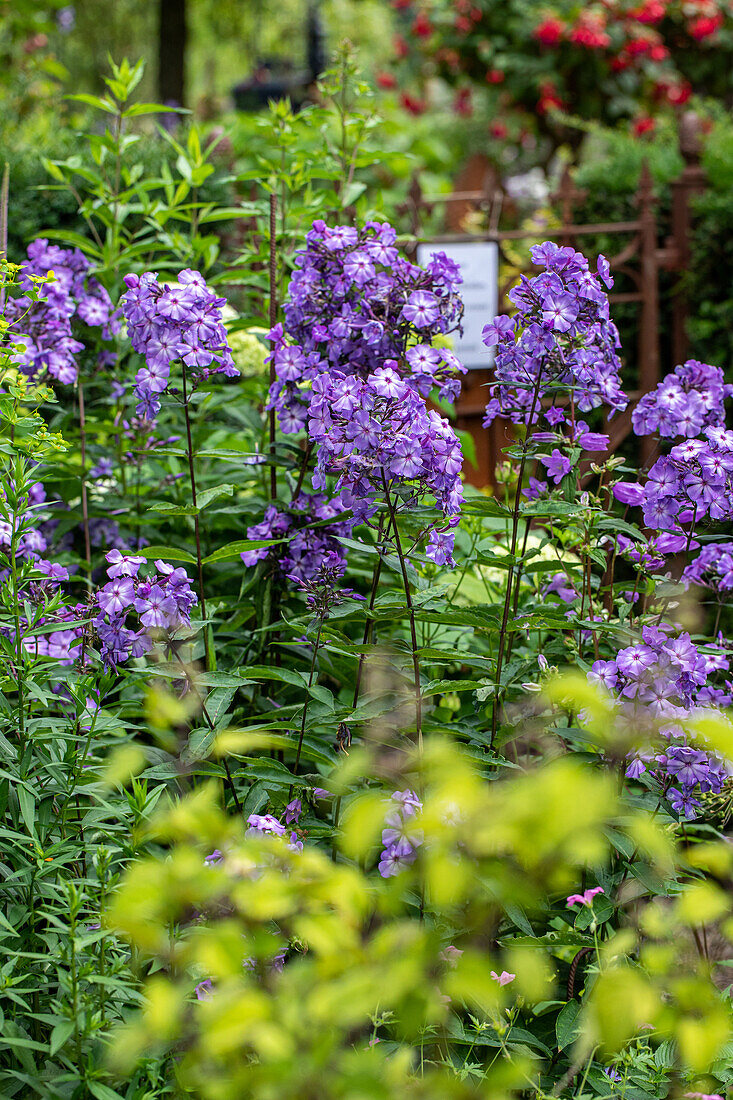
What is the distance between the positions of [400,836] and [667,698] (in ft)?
1.81

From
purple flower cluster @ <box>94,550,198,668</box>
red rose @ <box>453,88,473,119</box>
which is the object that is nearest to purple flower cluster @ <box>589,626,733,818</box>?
purple flower cluster @ <box>94,550,198,668</box>

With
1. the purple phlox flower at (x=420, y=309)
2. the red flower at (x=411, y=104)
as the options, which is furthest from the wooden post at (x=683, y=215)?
the red flower at (x=411, y=104)

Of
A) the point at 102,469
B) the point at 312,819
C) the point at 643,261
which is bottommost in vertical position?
the point at 312,819

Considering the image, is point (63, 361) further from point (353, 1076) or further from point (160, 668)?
point (353, 1076)

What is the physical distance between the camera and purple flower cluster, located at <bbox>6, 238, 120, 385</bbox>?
238cm

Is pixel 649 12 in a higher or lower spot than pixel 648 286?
higher

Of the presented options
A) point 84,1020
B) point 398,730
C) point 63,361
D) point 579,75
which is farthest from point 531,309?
point 579,75

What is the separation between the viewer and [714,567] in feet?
7.12

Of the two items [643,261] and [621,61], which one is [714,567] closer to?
[643,261]

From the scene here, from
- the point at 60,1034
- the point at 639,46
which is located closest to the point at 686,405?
the point at 60,1034

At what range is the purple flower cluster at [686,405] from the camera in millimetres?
1924

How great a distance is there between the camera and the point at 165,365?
185 cm

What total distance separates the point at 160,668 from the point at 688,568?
1.13 m

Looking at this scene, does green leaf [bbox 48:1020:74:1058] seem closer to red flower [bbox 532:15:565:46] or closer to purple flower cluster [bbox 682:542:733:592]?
purple flower cluster [bbox 682:542:733:592]
